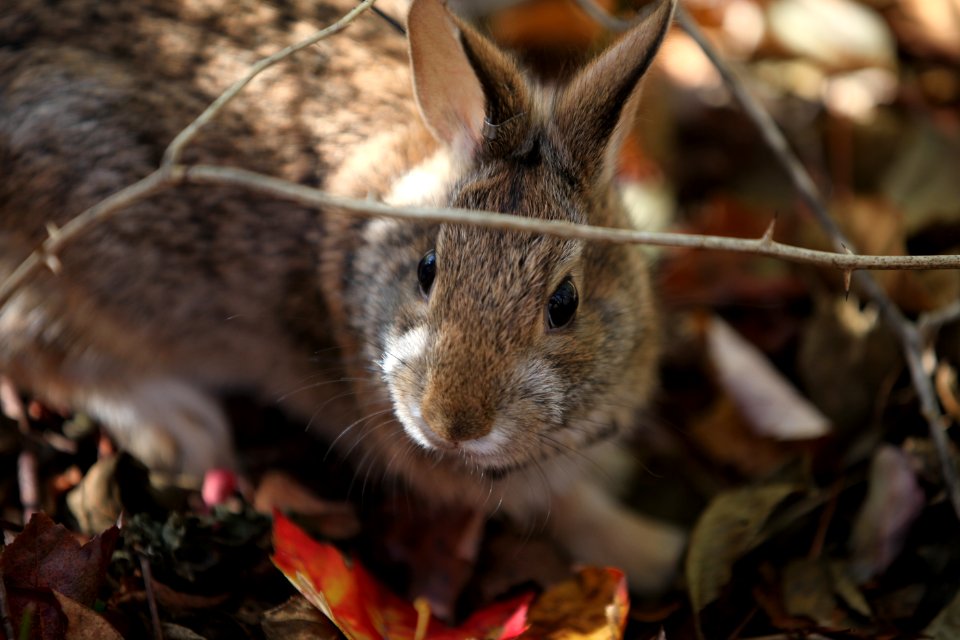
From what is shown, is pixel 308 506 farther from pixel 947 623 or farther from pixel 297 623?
pixel 947 623

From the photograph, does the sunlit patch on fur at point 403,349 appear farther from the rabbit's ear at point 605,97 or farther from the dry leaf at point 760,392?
the dry leaf at point 760,392

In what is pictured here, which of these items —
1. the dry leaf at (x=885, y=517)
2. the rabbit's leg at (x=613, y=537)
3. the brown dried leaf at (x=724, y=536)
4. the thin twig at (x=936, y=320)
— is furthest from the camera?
the rabbit's leg at (x=613, y=537)

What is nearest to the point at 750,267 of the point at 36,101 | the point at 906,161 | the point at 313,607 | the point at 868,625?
the point at 906,161

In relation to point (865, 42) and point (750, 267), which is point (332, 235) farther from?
point (865, 42)

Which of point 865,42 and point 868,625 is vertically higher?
point 865,42

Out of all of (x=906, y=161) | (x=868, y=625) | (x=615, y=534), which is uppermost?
(x=906, y=161)

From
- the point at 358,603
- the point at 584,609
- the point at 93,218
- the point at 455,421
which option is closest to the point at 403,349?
the point at 455,421

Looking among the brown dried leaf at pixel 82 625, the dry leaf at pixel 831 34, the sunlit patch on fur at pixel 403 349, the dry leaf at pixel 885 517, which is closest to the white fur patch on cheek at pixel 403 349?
the sunlit patch on fur at pixel 403 349
